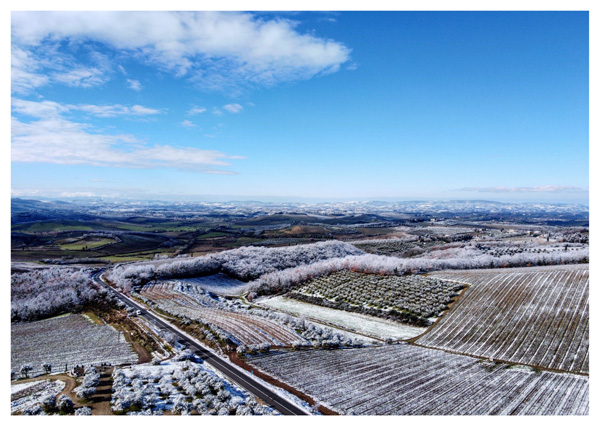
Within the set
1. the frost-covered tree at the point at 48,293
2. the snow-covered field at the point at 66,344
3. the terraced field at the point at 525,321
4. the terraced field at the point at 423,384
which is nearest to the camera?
the terraced field at the point at 423,384

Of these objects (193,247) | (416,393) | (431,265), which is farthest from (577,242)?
(193,247)

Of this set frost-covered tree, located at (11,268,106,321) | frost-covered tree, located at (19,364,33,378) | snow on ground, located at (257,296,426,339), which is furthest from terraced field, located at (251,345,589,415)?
frost-covered tree, located at (11,268,106,321)

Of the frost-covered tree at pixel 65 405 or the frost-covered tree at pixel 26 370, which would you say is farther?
the frost-covered tree at pixel 26 370

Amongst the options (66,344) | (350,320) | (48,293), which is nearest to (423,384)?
(350,320)

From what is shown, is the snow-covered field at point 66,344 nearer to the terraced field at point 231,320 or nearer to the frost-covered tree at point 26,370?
the frost-covered tree at point 26,370

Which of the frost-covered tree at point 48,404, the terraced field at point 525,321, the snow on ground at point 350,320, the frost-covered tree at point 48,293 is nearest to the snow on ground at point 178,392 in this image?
the frost-covered tree at point 48,404

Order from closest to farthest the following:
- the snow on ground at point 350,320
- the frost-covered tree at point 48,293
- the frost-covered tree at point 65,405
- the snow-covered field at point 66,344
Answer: the frost-covered tree at point 65,405 → the snow-covered field at point 66,344 → the snow on ground at point 350,320 → the frost-covered tree at point 48,293

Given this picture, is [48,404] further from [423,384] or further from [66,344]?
[423,384]
